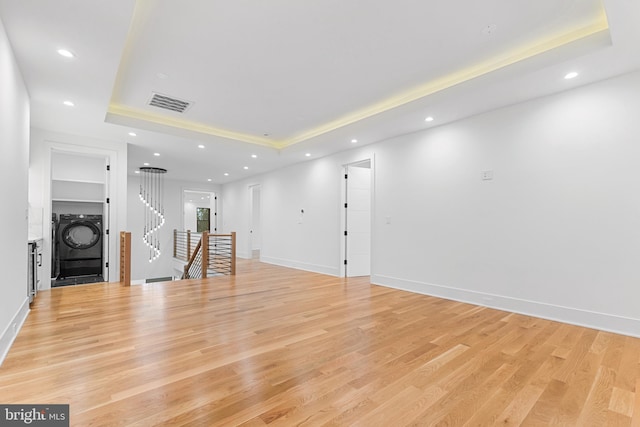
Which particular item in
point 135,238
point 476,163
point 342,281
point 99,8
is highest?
point 99,8

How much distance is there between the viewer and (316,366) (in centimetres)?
228

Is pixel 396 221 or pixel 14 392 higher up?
pixel 396 221

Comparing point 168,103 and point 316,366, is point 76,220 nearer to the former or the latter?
point 168,103

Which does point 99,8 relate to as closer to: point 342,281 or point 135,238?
point 342,281

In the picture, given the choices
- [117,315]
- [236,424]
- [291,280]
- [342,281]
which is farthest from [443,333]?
[117,315]

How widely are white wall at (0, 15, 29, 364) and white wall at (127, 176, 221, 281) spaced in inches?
240

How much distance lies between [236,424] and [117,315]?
273 centimetres

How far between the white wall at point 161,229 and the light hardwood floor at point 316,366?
19.4ft

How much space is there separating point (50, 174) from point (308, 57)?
16.1 feet

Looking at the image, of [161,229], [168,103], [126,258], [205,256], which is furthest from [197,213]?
[168,103]

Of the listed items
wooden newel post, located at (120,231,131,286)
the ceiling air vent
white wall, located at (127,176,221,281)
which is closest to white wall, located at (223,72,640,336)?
the ceiling air vent

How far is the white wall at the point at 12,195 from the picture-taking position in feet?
7.76

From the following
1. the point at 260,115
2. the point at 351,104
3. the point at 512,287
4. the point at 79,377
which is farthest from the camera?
the point at 260,115

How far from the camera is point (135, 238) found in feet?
31.3
